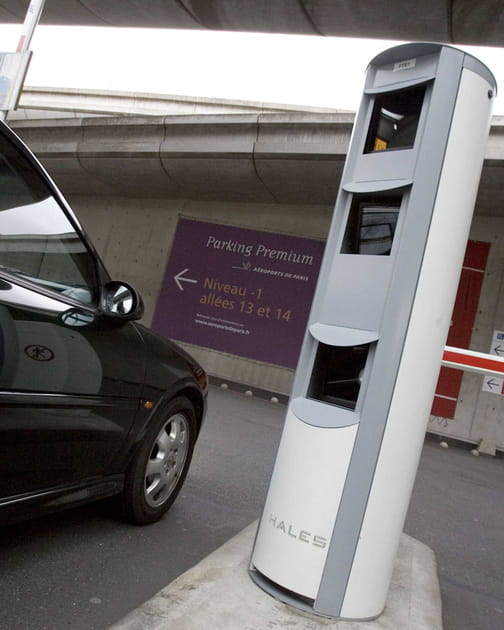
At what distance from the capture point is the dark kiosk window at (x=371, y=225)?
98.7 inches

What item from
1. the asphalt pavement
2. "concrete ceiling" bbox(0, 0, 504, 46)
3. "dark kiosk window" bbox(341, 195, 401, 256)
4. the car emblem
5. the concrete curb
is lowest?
the asphalt pavement

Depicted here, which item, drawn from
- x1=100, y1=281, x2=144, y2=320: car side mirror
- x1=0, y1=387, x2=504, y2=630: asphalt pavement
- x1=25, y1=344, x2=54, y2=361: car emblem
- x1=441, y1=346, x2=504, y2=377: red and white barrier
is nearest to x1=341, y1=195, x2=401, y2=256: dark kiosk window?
x1=441, y1=346, x2=504, y2=377: red and white barrier

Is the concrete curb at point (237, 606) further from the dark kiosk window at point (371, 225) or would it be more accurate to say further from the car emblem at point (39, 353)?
the dark kiosk window at point (371, 225)

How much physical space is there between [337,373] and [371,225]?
65 centimetres

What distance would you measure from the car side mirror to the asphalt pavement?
1.20 meters

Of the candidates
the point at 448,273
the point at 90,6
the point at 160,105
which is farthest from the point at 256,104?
the point at 448,273

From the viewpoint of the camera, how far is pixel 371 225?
2564 millimetres

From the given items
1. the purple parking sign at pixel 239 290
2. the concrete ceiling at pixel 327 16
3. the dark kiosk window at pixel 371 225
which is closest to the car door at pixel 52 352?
the dark kiosk window at pixel 371 225

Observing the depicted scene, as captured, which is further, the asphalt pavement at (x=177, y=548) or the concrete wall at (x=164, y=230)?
the concrete wall at (x=164, y=230)

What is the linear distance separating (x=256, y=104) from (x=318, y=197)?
35.5ft

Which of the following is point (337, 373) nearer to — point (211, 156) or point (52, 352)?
point (52, 352)

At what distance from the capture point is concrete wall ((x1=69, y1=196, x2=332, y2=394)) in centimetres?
1234

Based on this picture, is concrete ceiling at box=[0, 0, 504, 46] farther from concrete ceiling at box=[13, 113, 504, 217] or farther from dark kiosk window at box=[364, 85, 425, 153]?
dark kiosk window at box=[364, 85, 425, 153]

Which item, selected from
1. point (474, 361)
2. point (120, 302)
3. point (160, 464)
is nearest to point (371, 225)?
point (474, 361)
